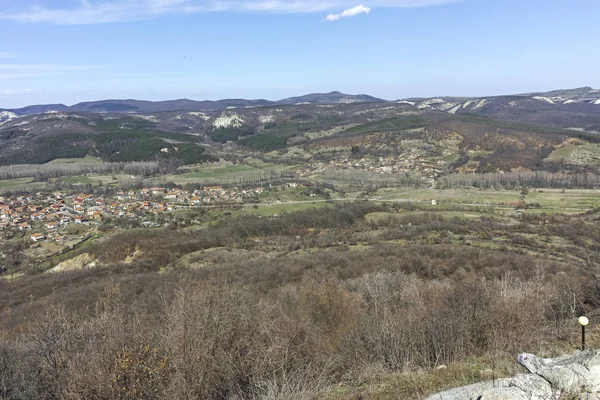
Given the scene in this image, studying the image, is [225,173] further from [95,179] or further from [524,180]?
[524,180]

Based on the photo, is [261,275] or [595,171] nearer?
[261,275]

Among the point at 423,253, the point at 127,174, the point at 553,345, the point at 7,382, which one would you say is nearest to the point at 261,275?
the point at 423,253

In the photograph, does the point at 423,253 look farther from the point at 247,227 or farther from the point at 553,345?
the point at 553,345

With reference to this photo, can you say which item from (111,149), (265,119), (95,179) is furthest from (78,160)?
(265,119)

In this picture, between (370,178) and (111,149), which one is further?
(111,149)

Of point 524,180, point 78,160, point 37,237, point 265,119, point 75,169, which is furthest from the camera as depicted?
point 265,119

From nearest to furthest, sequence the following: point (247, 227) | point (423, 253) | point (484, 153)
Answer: point (423, 253), point (247, 227), point (484, 153)

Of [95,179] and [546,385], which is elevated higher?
[546,385]
